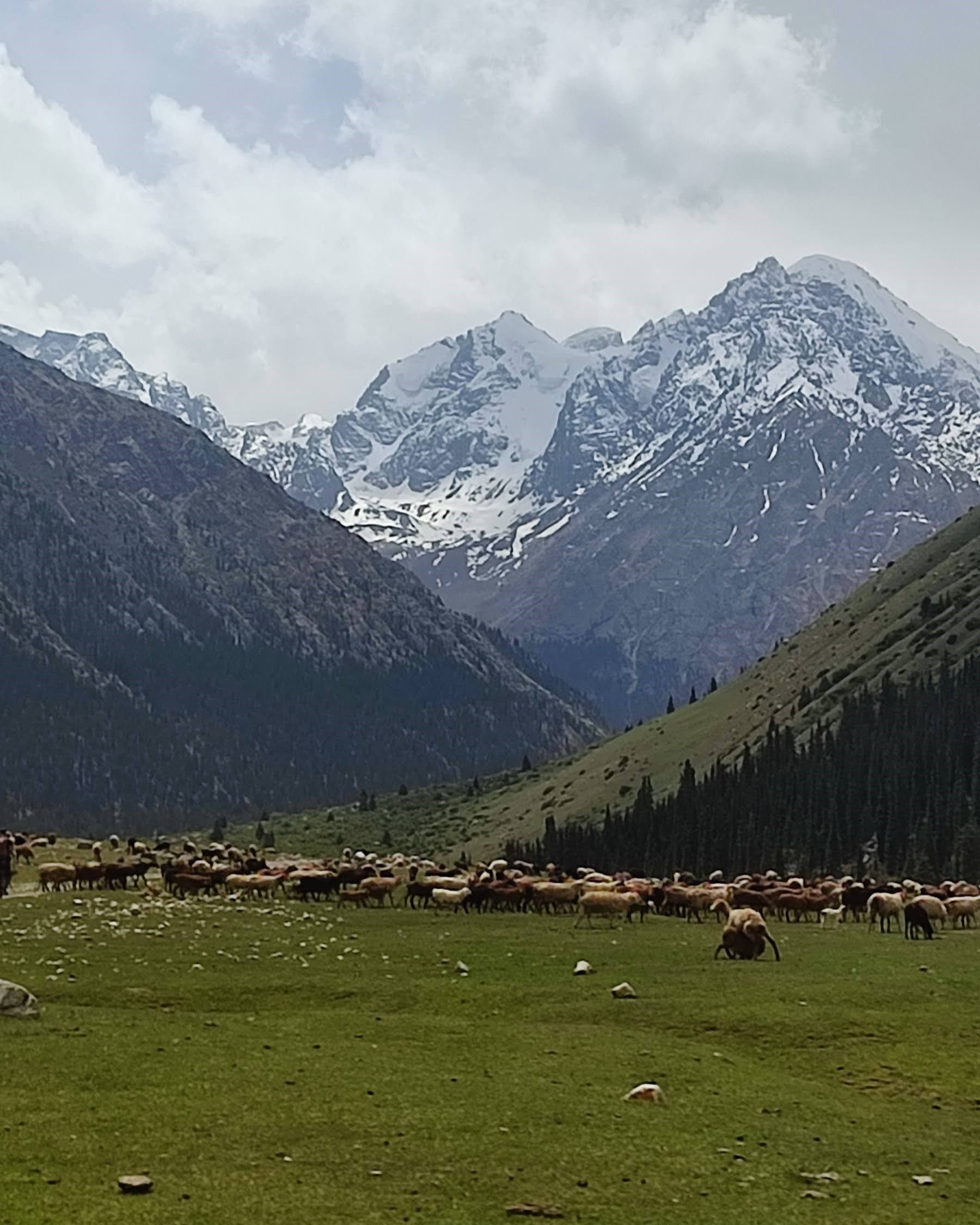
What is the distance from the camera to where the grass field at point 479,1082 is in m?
18.8

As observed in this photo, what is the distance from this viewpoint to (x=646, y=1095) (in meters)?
23.5

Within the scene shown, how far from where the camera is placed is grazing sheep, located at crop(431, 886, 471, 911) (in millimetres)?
54403

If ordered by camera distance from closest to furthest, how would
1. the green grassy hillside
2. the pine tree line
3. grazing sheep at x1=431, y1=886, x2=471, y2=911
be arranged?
grazing sheep at x1=431, y1=886, x2=471, y2=911
the pine tree line
the green grassy hillside

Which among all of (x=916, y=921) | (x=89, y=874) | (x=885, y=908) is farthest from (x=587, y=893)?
(x=89, y=874)

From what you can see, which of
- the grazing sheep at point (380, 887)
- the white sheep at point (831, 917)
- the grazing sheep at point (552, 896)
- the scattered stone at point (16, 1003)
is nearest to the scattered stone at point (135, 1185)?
the scattered stone at point (16, 1003)

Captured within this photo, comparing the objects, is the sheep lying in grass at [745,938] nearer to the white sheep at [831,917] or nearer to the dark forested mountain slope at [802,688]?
the white sheep at [831,917]

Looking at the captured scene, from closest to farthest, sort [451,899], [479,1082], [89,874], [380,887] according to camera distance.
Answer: [479,1082]
[451,899]
[380,887]
[89,874]

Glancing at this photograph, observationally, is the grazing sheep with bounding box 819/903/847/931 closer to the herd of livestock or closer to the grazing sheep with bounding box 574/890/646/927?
the herd of livestock


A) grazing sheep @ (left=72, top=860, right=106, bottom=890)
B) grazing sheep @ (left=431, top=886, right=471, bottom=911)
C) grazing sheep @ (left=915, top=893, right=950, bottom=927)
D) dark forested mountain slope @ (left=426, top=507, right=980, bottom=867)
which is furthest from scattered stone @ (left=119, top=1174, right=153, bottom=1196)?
dark forested mountain slope @ (left=426, top=507, right=980, bottom=867)

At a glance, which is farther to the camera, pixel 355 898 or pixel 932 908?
pixel 355 898

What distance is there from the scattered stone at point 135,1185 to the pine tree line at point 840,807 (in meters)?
89.3

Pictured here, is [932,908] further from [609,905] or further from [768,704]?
[768,704]

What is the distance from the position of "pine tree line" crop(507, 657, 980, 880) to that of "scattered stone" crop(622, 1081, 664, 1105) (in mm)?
81450

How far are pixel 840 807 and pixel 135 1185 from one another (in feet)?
342
